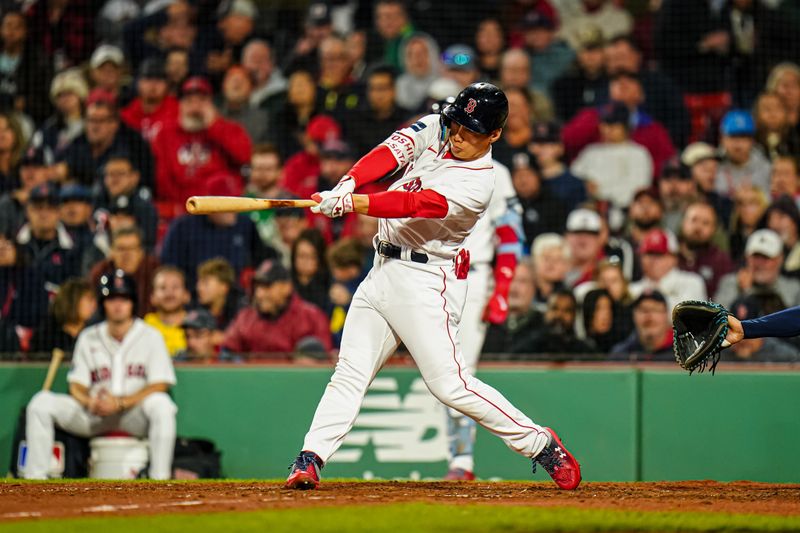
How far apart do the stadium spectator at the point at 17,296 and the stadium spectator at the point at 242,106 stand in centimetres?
209

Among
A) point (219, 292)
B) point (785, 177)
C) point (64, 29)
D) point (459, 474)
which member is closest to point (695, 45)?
point (785, 177)

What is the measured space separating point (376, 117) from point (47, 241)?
2657mm

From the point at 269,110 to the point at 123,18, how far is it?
Result: 1.78 metres

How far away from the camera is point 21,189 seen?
9.34 metres

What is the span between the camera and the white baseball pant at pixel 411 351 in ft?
17.1

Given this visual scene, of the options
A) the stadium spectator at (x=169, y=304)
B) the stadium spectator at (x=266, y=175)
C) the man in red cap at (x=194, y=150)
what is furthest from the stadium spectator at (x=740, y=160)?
the stadium spectator at (x=169, y=304)

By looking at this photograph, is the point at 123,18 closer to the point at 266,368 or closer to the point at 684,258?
the point at 266,368

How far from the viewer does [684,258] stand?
28.2ft

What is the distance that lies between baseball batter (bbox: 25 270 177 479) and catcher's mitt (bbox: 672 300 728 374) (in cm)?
331

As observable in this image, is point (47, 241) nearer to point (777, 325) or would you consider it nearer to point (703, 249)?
point (703, 249)

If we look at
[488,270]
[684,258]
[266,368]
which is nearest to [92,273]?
[266,368]

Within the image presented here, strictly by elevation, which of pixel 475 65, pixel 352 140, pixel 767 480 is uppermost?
pixel 475 65

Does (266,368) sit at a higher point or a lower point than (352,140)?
lower

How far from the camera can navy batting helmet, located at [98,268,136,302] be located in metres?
7.70
